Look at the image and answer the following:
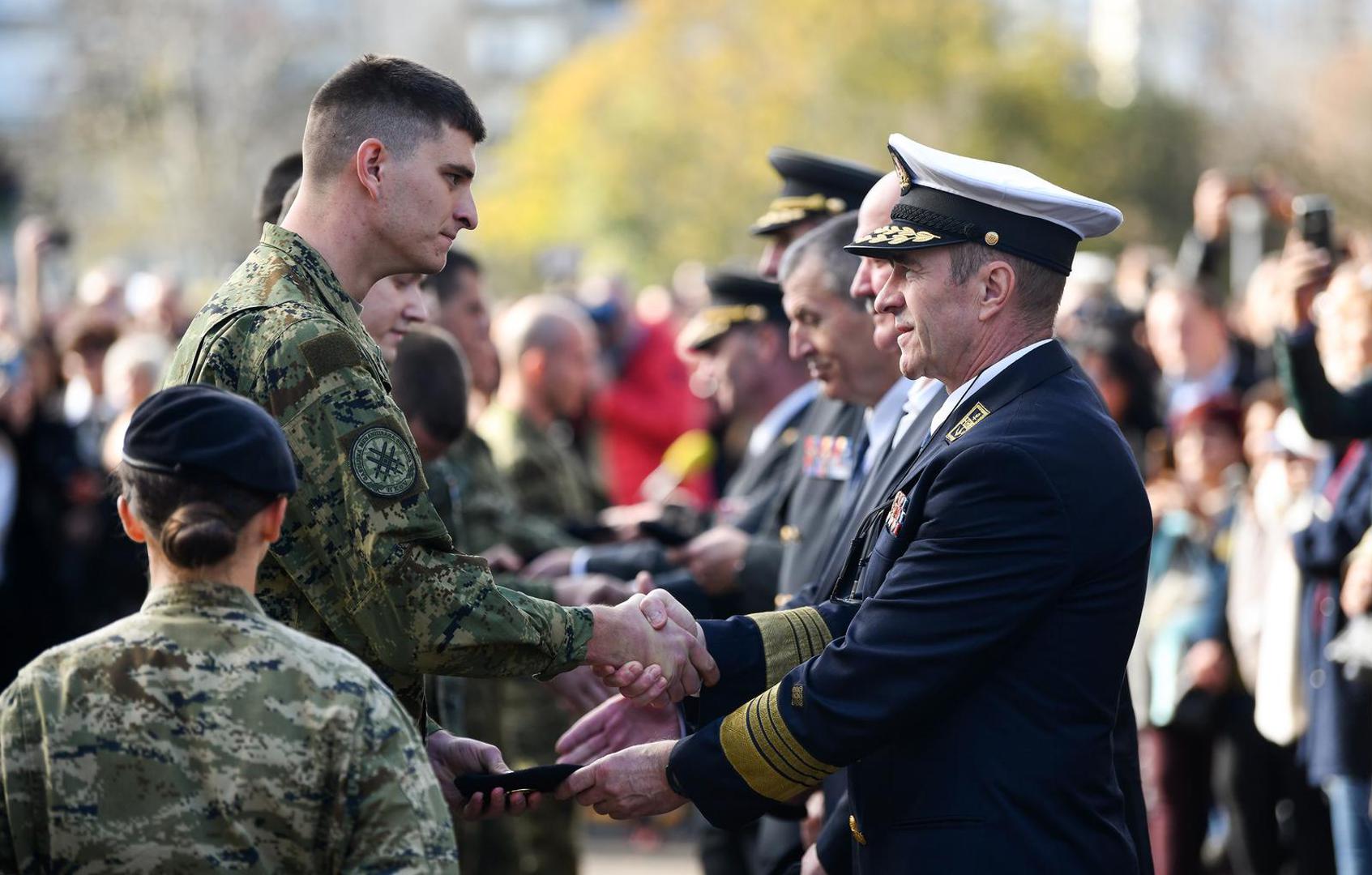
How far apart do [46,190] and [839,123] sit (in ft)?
69.4

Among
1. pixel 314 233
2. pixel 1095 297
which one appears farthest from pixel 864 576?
pixel 1095 297

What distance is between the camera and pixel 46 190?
43.3 metres

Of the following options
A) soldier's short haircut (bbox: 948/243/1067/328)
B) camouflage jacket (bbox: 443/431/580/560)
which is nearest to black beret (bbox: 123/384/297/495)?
soldier's short haircut (bbox: 948/243/1067/328)

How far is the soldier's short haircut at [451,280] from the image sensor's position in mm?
6777

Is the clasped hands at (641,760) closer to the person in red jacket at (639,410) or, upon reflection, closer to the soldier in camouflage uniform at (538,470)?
the soldier in camouflage uniform at (538,470)

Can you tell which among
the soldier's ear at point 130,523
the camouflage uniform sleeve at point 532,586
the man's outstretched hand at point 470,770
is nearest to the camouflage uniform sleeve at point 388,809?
the soldier's ear at point 130,523

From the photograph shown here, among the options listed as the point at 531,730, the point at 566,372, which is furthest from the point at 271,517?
the point at 566,372

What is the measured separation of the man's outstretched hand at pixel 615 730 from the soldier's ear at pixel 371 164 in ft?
4.57

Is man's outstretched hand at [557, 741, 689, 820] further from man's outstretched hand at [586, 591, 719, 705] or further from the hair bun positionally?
the hair bun

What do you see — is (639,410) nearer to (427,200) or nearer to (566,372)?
(566,372)

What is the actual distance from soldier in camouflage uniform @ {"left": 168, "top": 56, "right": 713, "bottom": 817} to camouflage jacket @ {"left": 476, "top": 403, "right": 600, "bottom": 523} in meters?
3.90

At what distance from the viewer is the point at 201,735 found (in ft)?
8.79

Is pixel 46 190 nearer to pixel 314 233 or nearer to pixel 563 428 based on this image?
pixel 563 428

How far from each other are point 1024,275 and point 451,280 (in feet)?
11.6
